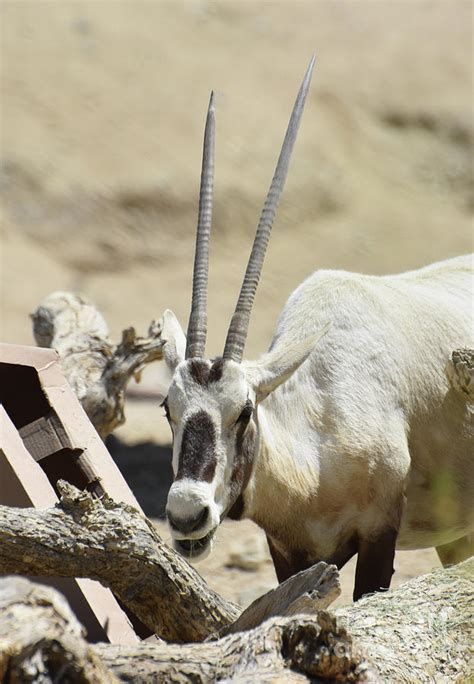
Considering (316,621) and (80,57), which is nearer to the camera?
(316,621)

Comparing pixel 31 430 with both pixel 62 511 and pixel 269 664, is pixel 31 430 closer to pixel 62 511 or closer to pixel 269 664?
pixel 62 511

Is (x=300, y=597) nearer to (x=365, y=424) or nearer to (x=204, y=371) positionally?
(x=204, y=371)

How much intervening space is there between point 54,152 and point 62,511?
11.1 meters

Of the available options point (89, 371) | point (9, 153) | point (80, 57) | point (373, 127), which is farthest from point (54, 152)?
point (89, 371)

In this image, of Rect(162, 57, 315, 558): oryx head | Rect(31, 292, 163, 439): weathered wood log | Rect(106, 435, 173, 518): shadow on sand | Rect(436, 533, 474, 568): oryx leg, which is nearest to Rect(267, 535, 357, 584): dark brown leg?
Rect(162, 57, 315, 558): oryx head

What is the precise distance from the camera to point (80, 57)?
14.9 metres

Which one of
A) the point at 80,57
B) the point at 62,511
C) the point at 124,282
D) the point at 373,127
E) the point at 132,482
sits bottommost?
the point at 132,482

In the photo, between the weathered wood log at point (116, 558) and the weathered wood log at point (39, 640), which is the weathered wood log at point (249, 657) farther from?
the weathered wood log at point (116, 558)

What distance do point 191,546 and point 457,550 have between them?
245 cm

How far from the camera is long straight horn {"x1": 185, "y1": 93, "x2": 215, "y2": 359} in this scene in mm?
4387

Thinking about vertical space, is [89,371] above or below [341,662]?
above

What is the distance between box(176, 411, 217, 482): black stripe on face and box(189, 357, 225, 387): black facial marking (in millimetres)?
141

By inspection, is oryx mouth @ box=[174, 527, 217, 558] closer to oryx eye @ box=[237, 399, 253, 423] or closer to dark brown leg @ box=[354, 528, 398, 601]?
oryx eye @ box=[237, 399, 253, 423]

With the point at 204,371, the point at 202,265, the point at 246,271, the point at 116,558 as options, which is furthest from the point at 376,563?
the point at 116,558
